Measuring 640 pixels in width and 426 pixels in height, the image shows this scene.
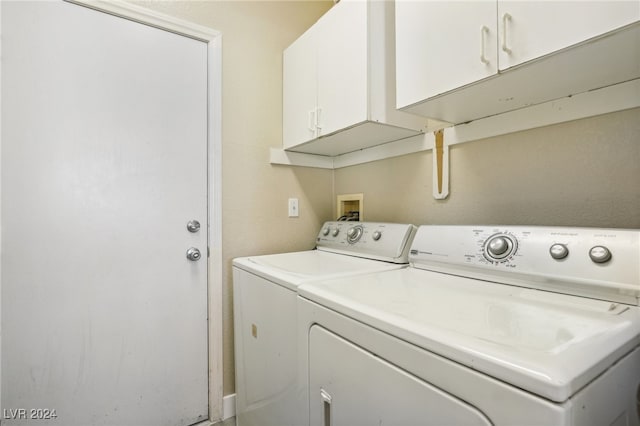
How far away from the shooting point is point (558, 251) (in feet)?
2.87

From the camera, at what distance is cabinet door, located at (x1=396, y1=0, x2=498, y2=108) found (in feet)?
3.11

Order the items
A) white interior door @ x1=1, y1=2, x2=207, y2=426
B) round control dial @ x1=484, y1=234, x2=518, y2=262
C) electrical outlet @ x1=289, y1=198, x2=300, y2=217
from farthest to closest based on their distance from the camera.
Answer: electrical outlet @ x1=289, y1=198, x2=300, y2=217 → white interior door @ x1=1, y1=2, x2=207, y2=426 → round control dial @ x1=484, y1=234, x2=518, y2=262

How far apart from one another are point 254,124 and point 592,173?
1534 millimetres

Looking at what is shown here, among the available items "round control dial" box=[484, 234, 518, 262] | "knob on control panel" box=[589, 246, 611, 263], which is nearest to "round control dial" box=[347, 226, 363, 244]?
"round control dial" box=[484, 234, 518, 262]

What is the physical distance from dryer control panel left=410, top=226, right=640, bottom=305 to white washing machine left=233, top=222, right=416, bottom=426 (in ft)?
0.84

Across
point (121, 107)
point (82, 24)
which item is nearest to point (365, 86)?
point (121, 107)

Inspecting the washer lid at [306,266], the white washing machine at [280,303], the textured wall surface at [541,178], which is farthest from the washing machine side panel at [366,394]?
the textured wall surface at [541,178]

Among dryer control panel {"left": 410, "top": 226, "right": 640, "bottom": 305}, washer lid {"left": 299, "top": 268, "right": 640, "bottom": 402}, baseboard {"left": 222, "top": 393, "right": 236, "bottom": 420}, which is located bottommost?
baseboard {"left": 222, "top": 393, "right": 236, "bottom": 420}

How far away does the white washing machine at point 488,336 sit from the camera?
50 centimetres

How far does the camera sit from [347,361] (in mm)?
785

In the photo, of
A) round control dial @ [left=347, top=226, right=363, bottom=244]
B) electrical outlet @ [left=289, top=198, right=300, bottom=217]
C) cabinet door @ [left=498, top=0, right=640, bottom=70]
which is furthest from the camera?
electrical outlet @ [left=289, top=198, right=300, bottom=217]

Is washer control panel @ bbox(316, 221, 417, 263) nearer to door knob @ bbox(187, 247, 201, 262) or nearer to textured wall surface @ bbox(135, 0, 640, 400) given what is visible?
textured wall surface @ bbox(135, 0, 640, 400)

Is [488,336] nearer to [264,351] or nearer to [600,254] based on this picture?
[600,254]

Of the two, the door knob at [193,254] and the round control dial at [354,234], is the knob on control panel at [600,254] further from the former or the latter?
the door knob at [193,254]
